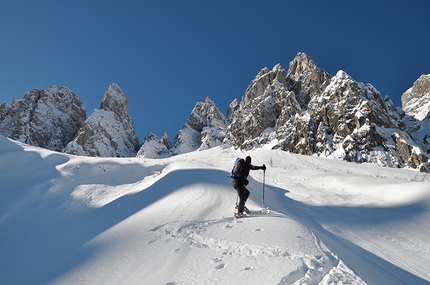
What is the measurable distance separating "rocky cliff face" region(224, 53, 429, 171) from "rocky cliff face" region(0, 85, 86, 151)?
49.7 m

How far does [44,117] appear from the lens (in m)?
63.7

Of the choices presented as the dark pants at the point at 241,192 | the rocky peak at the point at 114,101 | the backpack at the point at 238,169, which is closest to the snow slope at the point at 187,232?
the dark pants at the point at 241,192

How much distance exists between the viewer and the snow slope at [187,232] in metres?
2.78

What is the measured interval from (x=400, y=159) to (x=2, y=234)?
153 feet

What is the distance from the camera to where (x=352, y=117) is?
42500mm

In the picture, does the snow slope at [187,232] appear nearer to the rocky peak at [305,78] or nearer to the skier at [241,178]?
the skier at [241,178]

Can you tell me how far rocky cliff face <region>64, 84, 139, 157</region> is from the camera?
61066 millimetres

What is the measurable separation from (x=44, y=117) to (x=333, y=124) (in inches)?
2904

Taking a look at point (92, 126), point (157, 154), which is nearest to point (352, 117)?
point (157, 154)

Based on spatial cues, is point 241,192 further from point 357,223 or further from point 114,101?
point 114,101

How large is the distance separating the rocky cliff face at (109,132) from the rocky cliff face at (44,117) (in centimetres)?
740

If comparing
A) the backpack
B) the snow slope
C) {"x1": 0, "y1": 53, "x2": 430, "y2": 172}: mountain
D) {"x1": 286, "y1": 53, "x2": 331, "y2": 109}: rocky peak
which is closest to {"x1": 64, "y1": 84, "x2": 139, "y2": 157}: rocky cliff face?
{"x1": 0, "y1": 53, "x2": 430, "y2": 172}: mountain

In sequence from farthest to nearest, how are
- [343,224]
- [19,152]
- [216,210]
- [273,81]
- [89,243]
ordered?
1. [273,81]
2. [19,152]
3. [343,224]
4. [216,210]
5. [89,243]

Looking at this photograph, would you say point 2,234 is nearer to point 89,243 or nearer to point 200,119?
point 89,243
